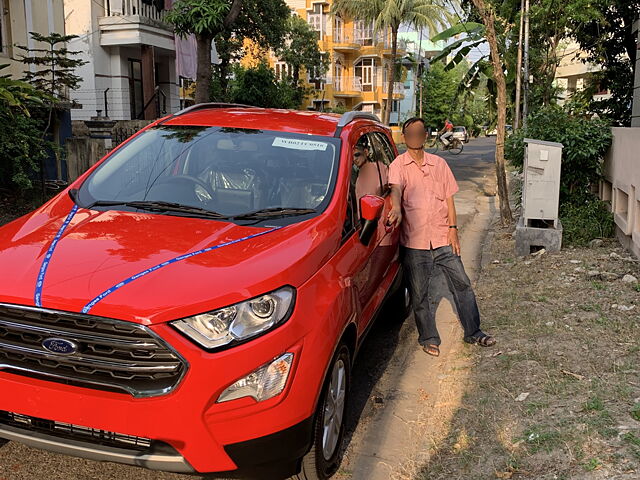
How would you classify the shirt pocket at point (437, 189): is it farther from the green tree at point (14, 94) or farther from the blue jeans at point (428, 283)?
the green tree at point (14, 94)

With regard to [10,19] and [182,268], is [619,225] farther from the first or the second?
[10,19]

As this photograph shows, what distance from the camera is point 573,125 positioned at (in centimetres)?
912

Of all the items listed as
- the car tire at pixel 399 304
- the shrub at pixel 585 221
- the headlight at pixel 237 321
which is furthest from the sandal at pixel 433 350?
the shrub at pixel 585 221

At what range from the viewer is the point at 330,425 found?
3.25m

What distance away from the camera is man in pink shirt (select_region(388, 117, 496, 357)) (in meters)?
4.79

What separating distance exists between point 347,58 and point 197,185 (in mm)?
50637

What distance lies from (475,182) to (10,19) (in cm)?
1280

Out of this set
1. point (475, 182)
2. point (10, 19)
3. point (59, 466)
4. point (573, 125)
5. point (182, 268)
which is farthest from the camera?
point (475, 182)

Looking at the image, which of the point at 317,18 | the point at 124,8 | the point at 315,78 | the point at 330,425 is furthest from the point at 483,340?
the point at 317,18

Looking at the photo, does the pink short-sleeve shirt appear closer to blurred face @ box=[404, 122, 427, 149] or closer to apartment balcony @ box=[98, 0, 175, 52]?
blurred face @ box=[404, 122, 427, 149]

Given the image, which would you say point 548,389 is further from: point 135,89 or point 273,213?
point 135,89

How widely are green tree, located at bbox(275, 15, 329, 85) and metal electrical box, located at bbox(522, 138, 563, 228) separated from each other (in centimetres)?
3297

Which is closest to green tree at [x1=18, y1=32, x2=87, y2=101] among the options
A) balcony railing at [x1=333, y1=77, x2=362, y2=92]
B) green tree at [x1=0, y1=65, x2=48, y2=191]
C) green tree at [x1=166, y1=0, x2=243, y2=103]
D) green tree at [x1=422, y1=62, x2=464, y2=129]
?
green tree at [x1=0, y1=65, x2=48, y2=191]

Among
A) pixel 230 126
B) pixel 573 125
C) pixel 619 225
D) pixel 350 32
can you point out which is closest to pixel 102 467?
pixel 230 126
